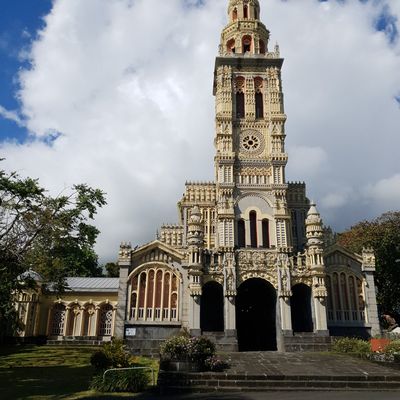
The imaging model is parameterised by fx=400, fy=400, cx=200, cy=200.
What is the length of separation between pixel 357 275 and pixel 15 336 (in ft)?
98.3

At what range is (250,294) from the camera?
1384 inches

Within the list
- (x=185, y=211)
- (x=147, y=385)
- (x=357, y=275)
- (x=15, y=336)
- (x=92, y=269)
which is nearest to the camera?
(x=147, y=385)

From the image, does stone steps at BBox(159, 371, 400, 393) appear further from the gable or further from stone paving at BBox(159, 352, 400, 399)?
the gable

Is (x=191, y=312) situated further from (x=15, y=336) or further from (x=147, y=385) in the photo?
(x=15, y=336)

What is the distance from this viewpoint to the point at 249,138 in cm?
3862

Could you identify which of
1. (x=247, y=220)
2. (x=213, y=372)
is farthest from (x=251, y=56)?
(x=213, y=372)

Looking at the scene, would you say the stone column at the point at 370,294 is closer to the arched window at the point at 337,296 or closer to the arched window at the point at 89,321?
the arched window at the point at 337,296

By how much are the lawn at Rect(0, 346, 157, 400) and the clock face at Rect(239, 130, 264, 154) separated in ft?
70.9

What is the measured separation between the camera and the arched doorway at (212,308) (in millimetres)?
32406

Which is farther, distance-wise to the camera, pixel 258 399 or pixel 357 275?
pixel 357 275

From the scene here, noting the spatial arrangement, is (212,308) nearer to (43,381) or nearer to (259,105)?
(43,381)

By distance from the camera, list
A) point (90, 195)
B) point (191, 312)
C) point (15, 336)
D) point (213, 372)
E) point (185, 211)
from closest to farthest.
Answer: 1. point (213, 372)
2. point (90, 195)
3. point (191, 312)
4. point (15, 336)
5. point (185, 211)

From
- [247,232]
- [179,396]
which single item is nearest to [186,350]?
[179,396]

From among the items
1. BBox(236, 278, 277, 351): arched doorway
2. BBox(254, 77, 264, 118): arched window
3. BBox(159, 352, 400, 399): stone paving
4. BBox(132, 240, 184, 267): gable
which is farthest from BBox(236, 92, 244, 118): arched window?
BBox(159, 352, 400, 399): stone paving
